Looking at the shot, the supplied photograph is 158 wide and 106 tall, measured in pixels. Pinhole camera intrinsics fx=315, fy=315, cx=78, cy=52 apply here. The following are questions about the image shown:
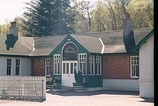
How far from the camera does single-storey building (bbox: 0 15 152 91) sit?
28.5 m

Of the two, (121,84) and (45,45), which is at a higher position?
(45,45)

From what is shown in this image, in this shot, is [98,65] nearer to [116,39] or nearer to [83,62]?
[83,62]

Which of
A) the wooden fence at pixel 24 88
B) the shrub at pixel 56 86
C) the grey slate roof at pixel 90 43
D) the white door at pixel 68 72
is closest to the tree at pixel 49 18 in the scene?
the grey slate roof at pixel 90 43

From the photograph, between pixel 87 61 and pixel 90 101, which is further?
pixel 87 61

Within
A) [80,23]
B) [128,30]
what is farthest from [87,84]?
[80,23]

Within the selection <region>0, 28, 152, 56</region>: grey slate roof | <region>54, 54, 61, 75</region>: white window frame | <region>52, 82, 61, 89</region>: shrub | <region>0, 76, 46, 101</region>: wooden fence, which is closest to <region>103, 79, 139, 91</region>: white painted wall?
<region>0, 28, 152, 56</region>: grey slate roof

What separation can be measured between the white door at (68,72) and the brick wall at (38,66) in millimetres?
3626

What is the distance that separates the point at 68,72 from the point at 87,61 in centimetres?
257

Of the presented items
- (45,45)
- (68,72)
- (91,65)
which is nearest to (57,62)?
(68,72)

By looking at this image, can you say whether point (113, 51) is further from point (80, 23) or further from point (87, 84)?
point (80, 23)

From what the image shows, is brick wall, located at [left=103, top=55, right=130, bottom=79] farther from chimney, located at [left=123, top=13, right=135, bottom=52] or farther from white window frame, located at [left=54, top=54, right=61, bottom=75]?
white window frame, located at [left=54, top=54, right=61, bottom=75]

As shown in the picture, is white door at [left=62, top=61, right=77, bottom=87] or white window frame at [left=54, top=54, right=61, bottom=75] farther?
white window frame at [left=54, top=54, right=61, bottom=75]

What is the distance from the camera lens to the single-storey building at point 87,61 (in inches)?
1120

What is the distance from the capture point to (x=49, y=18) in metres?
53.8
